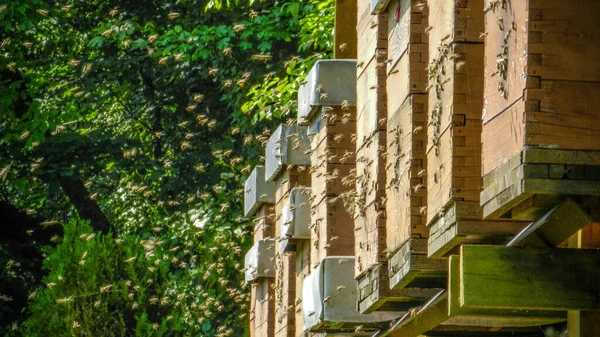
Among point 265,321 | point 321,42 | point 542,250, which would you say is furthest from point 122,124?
point 542,250

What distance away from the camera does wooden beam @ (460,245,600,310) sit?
5.34m

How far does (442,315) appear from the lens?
6.84 meters

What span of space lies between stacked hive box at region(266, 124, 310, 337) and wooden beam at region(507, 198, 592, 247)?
4.56m

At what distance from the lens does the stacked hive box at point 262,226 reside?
11.5 meters

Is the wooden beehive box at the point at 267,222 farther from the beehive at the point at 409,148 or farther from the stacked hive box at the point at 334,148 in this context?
the beehive at the point at 409,148

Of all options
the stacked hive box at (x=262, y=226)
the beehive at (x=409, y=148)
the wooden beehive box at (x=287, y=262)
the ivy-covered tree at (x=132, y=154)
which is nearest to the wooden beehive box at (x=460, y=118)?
the beehive at (x=409, y=148)

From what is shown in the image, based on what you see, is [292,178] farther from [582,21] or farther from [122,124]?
[122,124]

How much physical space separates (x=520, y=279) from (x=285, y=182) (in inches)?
209

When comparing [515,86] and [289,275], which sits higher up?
[289,275]

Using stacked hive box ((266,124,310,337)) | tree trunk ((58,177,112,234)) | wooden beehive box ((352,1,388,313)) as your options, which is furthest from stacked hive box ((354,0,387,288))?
tree trunk ((58,177,112,234))

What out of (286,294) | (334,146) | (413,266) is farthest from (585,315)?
(286,294)

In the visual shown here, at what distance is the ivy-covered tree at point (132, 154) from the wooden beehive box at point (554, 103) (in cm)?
1293

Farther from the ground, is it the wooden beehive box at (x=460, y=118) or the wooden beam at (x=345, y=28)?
the wooden beam at (x=345, y=28)

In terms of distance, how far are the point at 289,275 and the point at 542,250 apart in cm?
512
